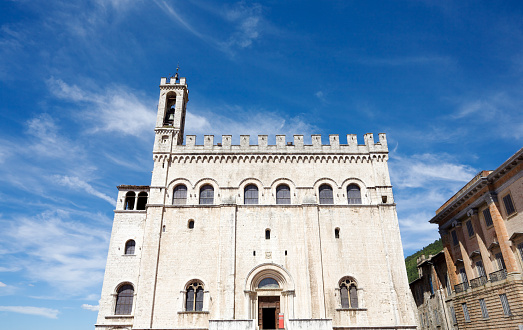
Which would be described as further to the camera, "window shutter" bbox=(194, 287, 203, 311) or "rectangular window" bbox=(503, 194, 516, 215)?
"window shutter" bbox=(194, 287, 203, 311)

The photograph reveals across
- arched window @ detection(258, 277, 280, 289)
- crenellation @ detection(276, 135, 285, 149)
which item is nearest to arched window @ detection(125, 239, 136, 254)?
arched window @ detection(258, 277, 280, 289)

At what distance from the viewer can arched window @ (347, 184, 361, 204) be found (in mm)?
29678

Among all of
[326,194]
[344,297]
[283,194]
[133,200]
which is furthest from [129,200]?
[344,297]

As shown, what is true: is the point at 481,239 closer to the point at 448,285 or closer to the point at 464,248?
the point at 464,248

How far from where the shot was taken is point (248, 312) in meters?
25.5

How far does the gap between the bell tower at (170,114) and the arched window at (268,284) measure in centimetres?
1314

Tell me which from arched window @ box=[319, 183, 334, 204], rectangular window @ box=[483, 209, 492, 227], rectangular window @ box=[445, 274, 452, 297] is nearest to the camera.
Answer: rectangular window @ box=[483, 209, 492, 227]

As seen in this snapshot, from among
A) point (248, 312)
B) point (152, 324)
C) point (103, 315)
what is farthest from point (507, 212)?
point (103, 315)

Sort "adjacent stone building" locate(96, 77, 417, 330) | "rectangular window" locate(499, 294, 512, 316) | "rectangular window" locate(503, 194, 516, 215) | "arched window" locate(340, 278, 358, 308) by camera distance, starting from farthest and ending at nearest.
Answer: "arched window" locate(340, 278, 358, 308) < "adjacent stone building" locate(96, 77, 417, 330) < "rectangular window" locate(503, 194, 516, 215) < "rectangular window" locate(499, 294, 512, 316)

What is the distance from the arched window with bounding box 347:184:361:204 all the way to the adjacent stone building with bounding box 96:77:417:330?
8 cm

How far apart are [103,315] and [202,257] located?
26.2ft

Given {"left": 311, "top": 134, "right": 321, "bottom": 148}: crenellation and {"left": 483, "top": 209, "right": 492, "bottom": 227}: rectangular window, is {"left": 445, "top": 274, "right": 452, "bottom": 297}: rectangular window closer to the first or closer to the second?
{"left": 483, "top": 209, "right": 492, "bottom": 227}: rectangular window

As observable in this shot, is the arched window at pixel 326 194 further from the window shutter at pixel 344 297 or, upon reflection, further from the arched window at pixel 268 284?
the arched window at pixel 268 284

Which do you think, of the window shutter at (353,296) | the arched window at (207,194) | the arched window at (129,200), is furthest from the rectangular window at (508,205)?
the arched window at (129,200)
